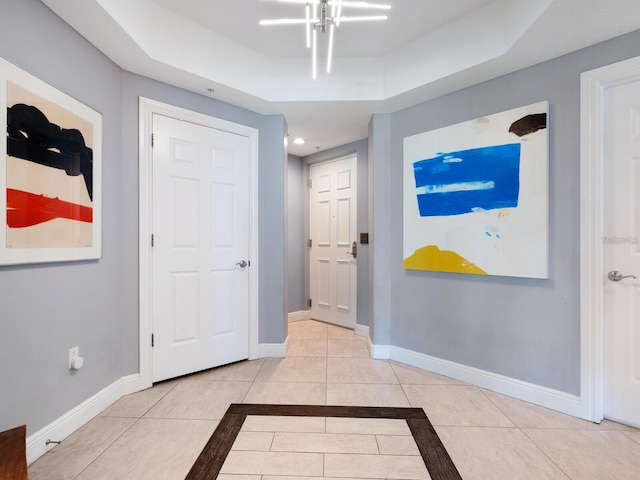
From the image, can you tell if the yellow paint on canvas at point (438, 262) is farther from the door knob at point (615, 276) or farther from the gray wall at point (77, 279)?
the gray wall at point (77, 279)

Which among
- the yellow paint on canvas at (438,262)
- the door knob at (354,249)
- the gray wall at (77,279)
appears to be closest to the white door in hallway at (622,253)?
the yellow paint on canvas at (438,262)

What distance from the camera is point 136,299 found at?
2.19 meters

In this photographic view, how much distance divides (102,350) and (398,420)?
193cm

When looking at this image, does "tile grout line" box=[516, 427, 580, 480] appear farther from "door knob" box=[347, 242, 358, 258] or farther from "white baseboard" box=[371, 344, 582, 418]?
"door knob" box=[347, 242, 358, 258]

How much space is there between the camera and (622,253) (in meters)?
1.79


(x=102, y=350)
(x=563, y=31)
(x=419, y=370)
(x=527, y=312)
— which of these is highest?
(x=563, y=31)

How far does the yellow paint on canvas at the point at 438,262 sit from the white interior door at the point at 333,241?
3.76 feet

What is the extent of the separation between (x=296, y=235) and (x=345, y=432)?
275 cm

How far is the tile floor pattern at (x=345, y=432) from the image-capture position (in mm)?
1419

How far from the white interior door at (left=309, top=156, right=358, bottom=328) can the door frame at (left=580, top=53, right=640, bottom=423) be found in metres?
2.20

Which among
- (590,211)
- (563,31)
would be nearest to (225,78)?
(563,31)

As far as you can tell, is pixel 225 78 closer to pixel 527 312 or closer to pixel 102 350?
pixel 102 350

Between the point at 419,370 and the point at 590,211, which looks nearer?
the point at 590,211

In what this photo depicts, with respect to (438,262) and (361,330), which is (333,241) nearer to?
(361,330)
